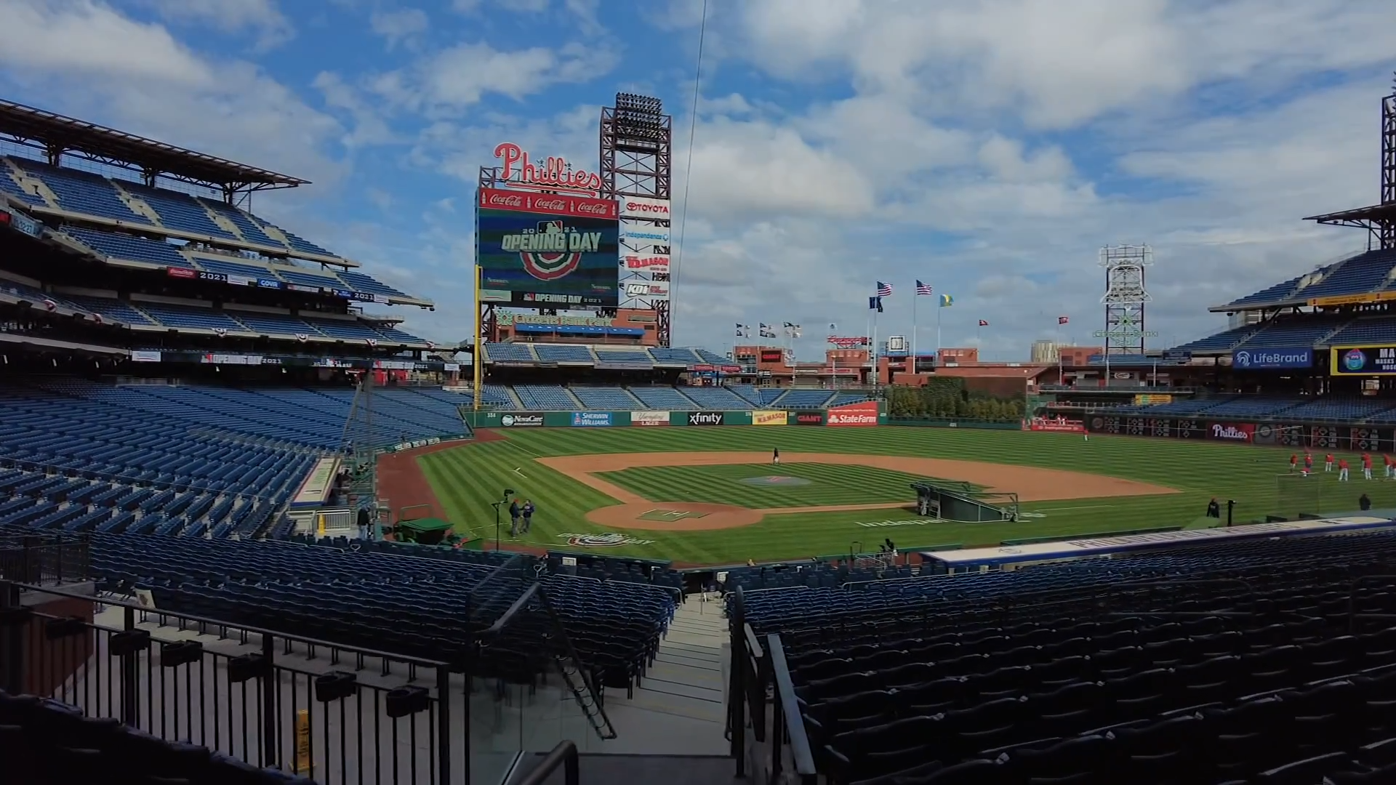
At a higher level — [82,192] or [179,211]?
[179,211]

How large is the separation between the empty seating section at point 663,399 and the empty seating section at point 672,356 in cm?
321

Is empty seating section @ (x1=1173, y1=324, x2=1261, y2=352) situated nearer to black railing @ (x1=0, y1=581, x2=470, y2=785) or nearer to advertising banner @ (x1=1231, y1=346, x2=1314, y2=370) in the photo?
advertising banner @ (x1=1231, y1=346, x2=1314, y2=370)

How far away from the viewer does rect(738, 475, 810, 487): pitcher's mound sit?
3588cm

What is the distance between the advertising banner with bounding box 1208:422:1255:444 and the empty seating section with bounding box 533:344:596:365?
176 feet

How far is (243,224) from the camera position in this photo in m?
58.9

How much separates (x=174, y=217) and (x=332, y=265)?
11.5 m

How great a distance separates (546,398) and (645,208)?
26.6 m

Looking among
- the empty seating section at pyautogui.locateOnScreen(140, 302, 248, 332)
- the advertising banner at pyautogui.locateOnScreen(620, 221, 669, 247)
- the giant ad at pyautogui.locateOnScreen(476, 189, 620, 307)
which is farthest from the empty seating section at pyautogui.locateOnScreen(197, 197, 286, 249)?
the advertising banner at pyautogui.locateOnScreen(620, 221, 669, 247)

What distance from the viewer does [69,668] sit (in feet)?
22.4

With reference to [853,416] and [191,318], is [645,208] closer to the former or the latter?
[853,416]

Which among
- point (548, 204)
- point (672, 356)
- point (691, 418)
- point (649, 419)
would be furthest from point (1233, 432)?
point (548, 204)

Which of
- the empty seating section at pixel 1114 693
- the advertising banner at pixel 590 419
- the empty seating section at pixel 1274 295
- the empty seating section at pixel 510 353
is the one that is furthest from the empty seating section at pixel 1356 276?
the empty seating section at pixel 510 353

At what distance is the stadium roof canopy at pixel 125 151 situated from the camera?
151ft

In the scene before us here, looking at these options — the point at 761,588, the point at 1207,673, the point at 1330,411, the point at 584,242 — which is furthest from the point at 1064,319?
the point at 1207,673
